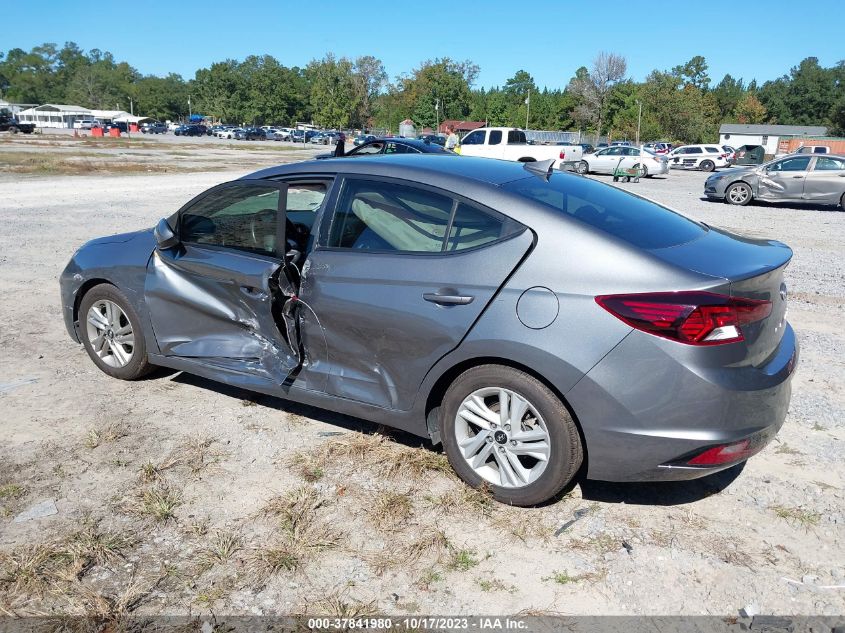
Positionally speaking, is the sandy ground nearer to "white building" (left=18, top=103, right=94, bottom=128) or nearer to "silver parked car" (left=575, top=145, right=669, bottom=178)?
"silver parked car" (left=575, top=145, right=669, bottom=178)

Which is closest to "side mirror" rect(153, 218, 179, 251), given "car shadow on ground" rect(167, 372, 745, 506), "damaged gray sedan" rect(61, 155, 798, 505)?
"damaged gray sedan" rect(61, 155, 798, 505)

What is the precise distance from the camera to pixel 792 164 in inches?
732

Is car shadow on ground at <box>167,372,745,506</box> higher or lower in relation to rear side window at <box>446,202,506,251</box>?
lower

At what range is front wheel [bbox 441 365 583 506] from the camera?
10.7 ft

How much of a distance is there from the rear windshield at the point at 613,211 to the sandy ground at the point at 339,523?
135 centimetres

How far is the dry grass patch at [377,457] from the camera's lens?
3.91 metres

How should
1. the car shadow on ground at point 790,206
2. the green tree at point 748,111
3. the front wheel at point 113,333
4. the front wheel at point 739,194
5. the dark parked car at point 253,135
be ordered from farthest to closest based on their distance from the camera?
the green tree at point 748,111
the dark parked car at point 253,135
the front wheel at point 739,194
the car shadow on ground at point 790,206
the front wheel at point 113,333

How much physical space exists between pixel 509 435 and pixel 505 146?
27.3 m

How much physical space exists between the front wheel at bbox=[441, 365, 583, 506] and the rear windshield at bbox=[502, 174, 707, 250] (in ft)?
2.85

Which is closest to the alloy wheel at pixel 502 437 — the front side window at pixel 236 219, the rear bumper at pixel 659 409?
the rear bumper at pixel 659 409

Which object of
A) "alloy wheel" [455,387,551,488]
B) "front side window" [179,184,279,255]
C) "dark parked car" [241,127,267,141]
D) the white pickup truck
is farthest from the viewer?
"dark parked car" [241,127,267,141]

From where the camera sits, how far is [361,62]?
11331 centimetres

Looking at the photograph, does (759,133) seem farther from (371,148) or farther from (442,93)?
(371,148)

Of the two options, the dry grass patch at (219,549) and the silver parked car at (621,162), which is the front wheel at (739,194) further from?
the dry grass patch at (219,549)
